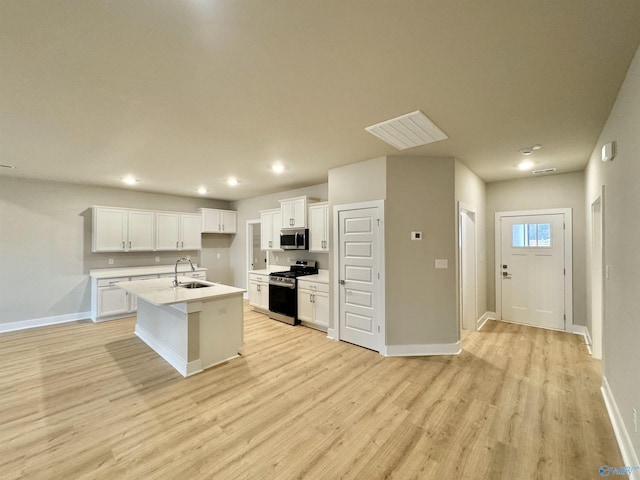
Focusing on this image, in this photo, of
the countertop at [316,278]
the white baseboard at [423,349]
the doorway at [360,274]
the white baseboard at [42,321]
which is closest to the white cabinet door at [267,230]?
the countertop at [316,278]

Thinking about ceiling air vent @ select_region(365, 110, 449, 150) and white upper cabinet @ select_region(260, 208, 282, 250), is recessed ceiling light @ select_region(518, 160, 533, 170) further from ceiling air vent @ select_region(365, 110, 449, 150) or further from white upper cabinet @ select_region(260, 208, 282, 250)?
white upper cabinet @ select_region(260, 208, 282, 250)

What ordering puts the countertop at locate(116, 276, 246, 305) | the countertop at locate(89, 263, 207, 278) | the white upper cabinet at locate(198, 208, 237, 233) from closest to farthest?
the countertop at locate(116, 276, 246, 305) < the countertop at locate(89, 263, 207, 278) < the white upper cabinet at locate(198, 208, 237, 233)

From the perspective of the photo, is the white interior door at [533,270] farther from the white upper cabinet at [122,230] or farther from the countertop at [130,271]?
the white upper cabinet at [122,230]

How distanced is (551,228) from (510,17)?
4.53 m

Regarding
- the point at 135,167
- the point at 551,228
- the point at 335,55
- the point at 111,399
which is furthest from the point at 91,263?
the point at 551,228

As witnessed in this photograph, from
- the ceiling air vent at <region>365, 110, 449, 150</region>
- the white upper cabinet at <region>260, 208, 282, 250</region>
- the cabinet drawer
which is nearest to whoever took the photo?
the ceiling air vent at <region>365, 110, 449, 150</region>

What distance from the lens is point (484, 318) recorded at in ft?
16.6

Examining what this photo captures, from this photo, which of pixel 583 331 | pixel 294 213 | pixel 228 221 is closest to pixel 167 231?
pixel 228 221

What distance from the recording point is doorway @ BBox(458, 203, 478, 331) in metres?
4.58

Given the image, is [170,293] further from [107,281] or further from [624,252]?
[624,252]

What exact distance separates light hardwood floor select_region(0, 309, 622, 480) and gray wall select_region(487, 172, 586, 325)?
1.35 meters

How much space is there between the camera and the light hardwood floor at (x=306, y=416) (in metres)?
1.86

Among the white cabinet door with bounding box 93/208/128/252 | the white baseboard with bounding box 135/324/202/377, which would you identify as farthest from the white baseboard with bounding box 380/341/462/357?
the white cabinet door with bounding box 93/208/128/252

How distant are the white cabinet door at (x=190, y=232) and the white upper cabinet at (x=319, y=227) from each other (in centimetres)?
333
